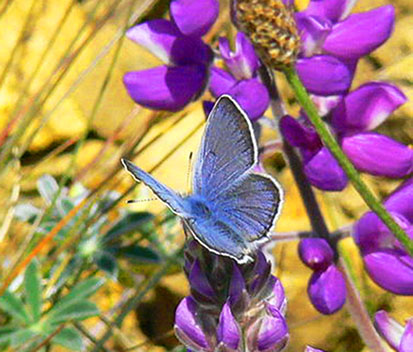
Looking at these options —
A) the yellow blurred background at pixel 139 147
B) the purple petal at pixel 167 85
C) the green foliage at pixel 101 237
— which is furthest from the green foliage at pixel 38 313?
the purple petal at pixel 167 85

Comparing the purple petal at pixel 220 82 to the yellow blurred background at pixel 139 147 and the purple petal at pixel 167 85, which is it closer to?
the purple petal at pixel 167 85

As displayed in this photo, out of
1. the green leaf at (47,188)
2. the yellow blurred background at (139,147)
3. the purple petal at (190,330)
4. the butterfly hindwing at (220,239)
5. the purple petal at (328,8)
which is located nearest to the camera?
the butterfly hindwing at (220,239)

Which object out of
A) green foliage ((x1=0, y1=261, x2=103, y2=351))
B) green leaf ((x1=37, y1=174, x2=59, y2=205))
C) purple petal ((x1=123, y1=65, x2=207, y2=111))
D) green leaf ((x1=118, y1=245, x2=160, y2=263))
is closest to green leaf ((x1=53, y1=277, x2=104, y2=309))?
green foliage ((x1=0, y1=261, x2=103, y2=351))

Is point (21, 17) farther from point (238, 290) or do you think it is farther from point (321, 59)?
point (238, 290)

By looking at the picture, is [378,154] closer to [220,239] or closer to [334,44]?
[334,44]

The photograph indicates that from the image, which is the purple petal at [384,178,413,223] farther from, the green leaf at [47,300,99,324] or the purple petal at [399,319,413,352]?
the green leaf at [47,300,99,324]

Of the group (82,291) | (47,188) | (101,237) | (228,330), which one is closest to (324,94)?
(228,330)
